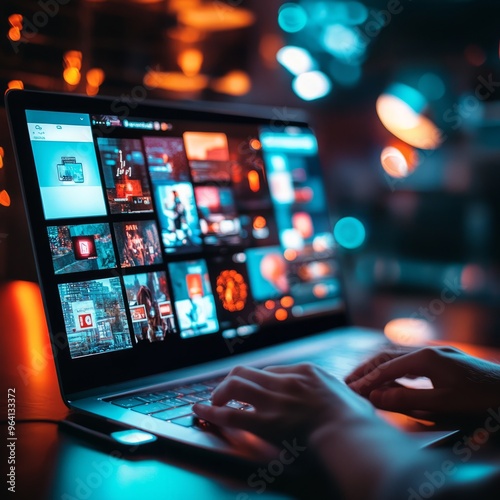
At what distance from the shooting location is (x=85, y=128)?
883 millimetres

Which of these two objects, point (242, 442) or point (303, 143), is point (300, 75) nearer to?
point (303, 143)

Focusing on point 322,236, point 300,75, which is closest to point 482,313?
point 300,75

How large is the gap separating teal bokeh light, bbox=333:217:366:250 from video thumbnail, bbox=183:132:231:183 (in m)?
2.98

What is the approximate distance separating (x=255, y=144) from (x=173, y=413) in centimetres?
63

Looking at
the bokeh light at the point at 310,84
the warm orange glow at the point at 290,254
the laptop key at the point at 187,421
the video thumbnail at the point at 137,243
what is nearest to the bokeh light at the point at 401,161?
the bokeh light at the point at 310,84

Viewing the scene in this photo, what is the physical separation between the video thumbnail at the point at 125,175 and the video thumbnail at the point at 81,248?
5cm

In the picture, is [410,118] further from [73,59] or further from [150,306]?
[150,306]

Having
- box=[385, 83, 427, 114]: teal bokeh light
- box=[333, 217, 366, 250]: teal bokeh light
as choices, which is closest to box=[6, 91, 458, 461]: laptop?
box=[385, 83, 427, 114]: teal bokeh light

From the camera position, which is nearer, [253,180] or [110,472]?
[110,472]

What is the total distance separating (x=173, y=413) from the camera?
2.41ft

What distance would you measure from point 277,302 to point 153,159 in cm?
39

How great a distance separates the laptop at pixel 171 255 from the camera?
80cm

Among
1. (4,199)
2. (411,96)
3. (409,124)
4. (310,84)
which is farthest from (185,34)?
(411,96)

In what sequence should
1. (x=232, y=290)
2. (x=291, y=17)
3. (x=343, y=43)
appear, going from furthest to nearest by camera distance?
(x=343, y=43)
(x=291, y=17)
(x=232, y=290)
